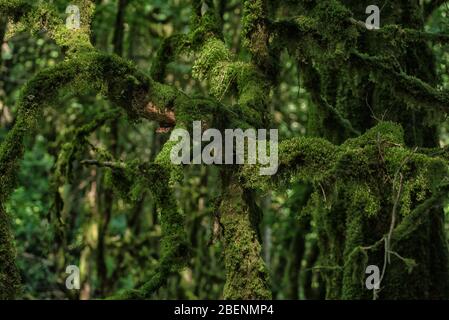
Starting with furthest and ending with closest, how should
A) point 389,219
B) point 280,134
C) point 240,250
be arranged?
point 389,219 < point 280,134 < point 240,250

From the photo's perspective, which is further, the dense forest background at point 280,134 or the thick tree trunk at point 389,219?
the thick tree trunk at point 389,219

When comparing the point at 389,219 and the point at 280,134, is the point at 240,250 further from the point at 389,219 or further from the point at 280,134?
Answer: the point at 389,219

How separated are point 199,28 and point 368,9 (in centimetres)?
214

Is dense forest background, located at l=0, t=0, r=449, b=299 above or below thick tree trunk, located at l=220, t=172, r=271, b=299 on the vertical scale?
above

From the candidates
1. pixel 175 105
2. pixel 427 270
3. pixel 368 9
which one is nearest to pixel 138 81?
pixel 175 105

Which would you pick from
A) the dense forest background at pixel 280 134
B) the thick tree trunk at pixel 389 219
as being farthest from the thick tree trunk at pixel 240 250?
the thick tree trunk at pixel 389 219

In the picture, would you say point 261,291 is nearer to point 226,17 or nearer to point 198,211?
point 198,211

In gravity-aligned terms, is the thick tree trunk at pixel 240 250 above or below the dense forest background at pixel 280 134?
below

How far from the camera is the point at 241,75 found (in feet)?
19.3

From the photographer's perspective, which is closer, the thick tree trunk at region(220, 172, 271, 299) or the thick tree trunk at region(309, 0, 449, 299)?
the thick tree trunk at region(220, 172, 271, 299)

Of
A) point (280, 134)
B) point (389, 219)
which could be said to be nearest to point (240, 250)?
point (280, 134)

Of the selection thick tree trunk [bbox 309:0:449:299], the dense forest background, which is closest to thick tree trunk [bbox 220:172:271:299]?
the dense forest background

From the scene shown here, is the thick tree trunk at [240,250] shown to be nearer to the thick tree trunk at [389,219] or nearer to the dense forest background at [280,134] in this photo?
the dense forest background at [280,134]

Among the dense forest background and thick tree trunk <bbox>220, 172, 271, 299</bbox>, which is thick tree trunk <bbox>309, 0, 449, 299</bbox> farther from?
thick tree trunk <bbox>220, 172, 271, 299</bbox>
